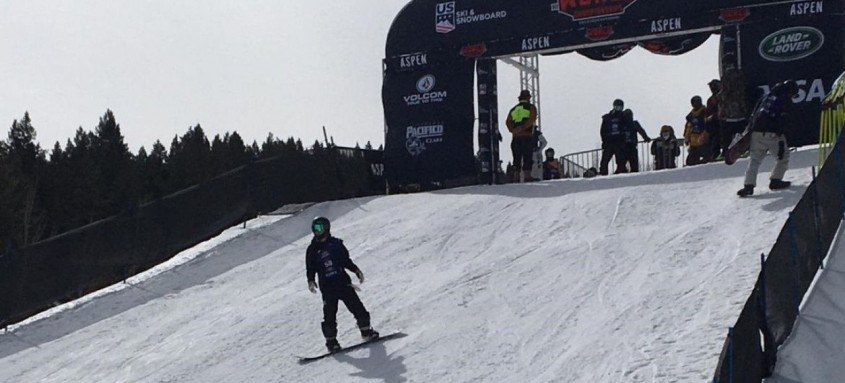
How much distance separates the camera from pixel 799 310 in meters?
10.5

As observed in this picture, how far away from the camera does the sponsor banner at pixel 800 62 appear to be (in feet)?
66.1

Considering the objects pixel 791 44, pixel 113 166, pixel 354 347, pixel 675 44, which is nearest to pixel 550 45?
pixel 675 44

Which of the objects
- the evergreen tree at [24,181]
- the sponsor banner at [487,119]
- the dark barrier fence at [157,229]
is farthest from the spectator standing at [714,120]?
the evergreen tree at [24,181]

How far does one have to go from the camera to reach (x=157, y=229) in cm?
1959

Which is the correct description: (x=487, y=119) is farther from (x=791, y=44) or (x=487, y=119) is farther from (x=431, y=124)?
(x=791, y=44)

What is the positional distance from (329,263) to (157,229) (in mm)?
7514

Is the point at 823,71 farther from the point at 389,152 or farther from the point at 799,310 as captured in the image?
the point at 799,310

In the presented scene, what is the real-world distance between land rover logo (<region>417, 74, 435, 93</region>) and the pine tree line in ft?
67.4

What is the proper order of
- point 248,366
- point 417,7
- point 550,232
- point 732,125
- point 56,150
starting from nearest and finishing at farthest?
point 248,366
point 550,232
point 732,125
point 417,7
point 56,150

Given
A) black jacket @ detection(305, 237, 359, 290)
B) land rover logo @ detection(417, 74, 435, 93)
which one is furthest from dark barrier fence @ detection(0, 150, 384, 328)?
black jacket @ detection(305, 237, 359, 290)

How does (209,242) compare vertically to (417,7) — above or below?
below

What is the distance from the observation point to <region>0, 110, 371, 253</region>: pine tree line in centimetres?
5216

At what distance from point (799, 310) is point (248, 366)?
5.73 m

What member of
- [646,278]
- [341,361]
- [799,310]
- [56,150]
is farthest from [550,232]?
[56,150]
